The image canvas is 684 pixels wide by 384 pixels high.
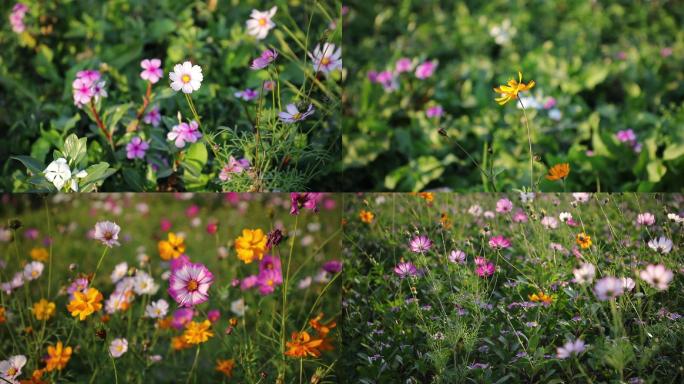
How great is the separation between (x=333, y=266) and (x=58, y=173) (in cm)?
69

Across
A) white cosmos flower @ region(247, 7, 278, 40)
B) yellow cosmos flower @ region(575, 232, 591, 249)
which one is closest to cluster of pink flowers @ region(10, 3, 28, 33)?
white cosmos flower @ region(247, 7, 278, 40)

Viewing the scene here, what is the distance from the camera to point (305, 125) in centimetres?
173

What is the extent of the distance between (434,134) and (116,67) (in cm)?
119

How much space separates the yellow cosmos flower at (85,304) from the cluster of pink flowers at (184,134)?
0.42 meters

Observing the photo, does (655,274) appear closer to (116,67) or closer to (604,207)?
(604,207)

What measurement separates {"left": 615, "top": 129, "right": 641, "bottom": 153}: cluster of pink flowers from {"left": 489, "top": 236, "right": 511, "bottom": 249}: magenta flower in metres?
1.06

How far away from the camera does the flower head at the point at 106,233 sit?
4.88 ft

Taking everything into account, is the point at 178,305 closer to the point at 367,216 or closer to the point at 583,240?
the point at 367,216

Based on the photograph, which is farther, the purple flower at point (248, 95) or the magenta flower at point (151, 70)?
the purple flower at point (248, 95)

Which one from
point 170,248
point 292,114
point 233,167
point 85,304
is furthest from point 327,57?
point 85,304

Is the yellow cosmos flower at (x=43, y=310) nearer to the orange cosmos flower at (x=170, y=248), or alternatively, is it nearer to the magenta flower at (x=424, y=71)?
the orange cosmos flower at (x=170, y=248)

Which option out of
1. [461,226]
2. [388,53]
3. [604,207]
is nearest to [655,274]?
[604,207]

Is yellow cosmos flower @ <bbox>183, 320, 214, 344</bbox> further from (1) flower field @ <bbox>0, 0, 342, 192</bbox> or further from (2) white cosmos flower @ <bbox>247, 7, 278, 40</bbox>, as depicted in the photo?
(2) white cosmos flower @ <bbox>247, 7, 278, 40</bbox>

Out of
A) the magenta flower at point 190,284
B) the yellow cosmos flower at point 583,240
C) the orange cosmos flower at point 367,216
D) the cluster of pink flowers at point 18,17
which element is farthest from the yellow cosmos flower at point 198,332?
the cluster of pink flowers at point 18,17
